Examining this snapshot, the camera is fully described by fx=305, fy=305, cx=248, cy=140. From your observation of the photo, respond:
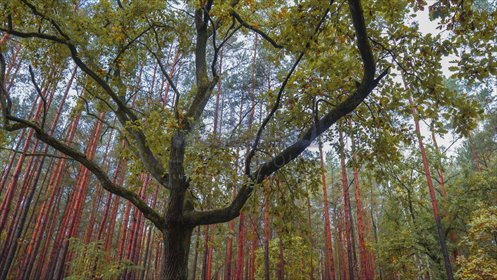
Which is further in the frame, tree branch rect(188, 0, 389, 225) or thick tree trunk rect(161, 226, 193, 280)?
thick tree trunk rect(161, 226, 193, 280)

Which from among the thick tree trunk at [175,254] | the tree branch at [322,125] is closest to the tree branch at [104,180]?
the thick tree trunk at [175,254]

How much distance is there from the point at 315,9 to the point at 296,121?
5.24 ft

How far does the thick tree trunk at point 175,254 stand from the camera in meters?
3.87

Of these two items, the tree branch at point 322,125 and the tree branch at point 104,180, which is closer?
the tree branch at point 322,125

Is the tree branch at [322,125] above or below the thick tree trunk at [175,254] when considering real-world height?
above

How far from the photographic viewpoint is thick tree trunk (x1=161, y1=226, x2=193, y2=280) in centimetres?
387

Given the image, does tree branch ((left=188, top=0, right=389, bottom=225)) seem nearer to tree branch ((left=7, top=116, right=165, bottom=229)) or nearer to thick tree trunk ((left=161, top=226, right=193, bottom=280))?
thick tree trunk ((left=161, top=226, right=193, bottom=280))

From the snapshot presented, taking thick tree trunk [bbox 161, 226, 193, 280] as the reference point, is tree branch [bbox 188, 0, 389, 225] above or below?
above

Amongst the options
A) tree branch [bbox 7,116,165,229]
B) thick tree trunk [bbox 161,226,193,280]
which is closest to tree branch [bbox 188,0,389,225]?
thick tree trunk [bbox 161,226,193,280]

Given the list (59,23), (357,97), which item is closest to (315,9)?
(357,97)

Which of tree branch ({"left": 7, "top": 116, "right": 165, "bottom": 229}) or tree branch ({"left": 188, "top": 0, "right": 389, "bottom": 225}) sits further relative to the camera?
tree branch ({"left": 7, "top": 116, "right": 165, "bottom": 229})

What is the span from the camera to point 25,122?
377 cm

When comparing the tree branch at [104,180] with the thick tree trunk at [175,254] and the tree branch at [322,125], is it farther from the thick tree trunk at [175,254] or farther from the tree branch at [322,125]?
the tree branch at [322,125]

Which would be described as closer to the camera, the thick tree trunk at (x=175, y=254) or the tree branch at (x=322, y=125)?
the tree branch at (x=322, y=125)
